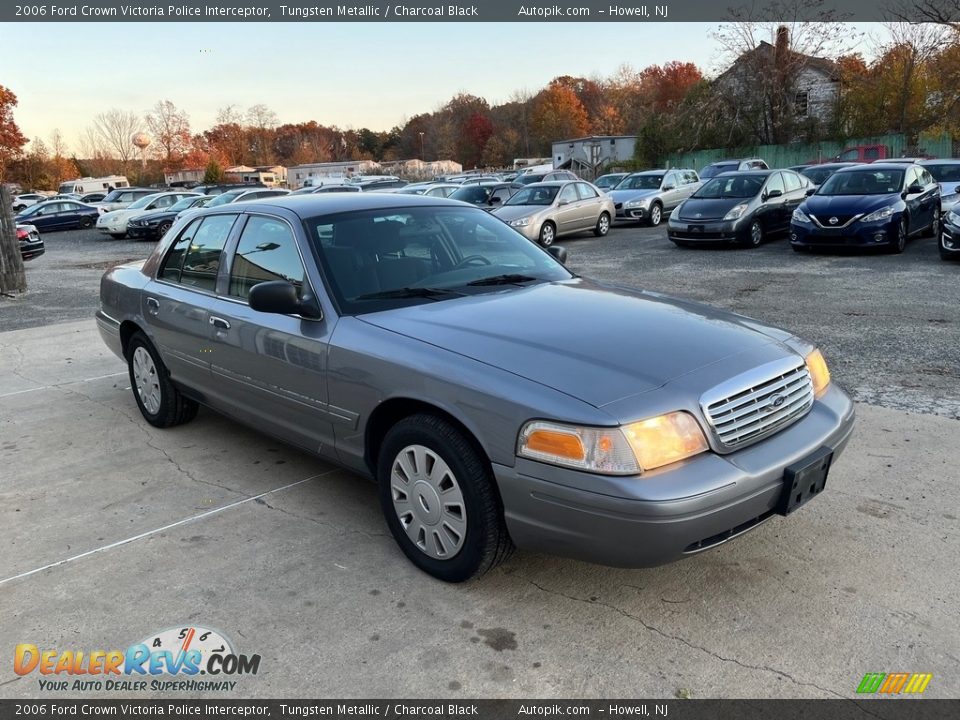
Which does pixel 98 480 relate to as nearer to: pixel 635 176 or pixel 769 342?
pixel 769 342

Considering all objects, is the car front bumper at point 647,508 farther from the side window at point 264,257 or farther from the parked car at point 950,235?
the parked car at point 950,235

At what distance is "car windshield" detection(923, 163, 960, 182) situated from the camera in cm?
1648

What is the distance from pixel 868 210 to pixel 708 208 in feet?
10.00

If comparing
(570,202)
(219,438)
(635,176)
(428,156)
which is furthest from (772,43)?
(428,156)

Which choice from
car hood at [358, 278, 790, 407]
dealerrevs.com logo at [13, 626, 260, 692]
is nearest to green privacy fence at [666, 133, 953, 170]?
car hood at [358, 278, 790, 407]

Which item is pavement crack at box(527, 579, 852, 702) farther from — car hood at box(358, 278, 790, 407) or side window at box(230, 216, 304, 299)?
side window at box(230, 216, 304, 299)

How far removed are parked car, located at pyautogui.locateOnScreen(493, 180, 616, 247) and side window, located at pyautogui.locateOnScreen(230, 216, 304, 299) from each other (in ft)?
39.5

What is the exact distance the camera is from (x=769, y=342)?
131 inches

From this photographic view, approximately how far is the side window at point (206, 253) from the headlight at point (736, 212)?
1169 centimetres

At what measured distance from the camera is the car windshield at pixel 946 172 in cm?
1648

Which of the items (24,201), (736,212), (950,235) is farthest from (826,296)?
(24,201)

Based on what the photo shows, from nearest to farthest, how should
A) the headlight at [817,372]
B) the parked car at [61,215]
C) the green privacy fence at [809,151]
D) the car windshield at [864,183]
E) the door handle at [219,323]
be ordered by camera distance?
1. the headlight at [817,372]
2. the door handle at [219,323]
3. the car windshield at [864,183]
4. the parked car at [61,215]
5. the green privacy fence at [809,151]

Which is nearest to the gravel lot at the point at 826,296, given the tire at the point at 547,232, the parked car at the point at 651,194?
the tire at the point at 547,232
